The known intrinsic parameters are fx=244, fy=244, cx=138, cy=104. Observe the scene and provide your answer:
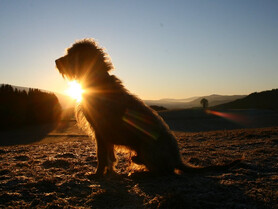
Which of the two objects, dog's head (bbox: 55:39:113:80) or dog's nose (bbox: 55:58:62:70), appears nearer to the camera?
dog's head (bbox: 55:39:113:80)

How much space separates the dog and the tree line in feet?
75.1

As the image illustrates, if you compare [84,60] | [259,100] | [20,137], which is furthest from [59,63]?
[259,100]

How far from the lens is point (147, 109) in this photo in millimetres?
4863

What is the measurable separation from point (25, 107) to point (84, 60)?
25080mm

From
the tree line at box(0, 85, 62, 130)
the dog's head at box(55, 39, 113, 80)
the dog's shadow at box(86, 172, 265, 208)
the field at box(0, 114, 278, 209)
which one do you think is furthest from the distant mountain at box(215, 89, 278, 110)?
the dog's shadow at box(86, 172, 265, 208)

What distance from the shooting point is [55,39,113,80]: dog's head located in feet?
17.5

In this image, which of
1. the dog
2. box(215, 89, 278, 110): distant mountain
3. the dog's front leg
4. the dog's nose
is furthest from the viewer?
box(215, 89, 278, 110): distant mountain

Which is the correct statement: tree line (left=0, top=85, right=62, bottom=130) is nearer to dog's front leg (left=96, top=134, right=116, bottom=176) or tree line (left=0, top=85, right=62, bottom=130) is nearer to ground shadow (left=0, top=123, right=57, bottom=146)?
ground shadow (left=0, top=123, right=57, bottom=146)

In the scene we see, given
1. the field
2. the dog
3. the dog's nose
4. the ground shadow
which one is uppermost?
the dog's nose

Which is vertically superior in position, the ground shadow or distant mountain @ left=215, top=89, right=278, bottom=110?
distant mountain @ left=215, top=89, right=278, bottom=110

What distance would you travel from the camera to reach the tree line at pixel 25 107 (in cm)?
2538

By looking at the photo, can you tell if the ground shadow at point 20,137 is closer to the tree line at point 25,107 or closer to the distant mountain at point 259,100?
the tree line at point 25,107

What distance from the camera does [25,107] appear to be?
90.5 feet

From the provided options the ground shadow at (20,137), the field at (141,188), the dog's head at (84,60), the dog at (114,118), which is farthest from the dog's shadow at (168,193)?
the ground shadow at (20,137)
